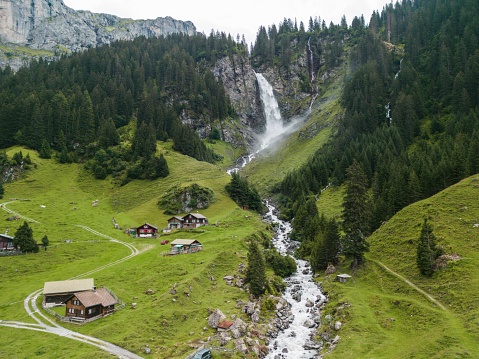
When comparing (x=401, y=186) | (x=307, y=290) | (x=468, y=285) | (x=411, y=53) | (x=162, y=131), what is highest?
(x=411, y=53)

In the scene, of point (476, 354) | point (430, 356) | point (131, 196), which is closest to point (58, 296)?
point (430, 356)

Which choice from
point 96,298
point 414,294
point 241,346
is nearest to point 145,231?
point 96,298

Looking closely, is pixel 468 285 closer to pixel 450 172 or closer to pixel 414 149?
pixel 450 172

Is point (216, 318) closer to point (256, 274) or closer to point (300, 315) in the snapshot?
point (256, 274)

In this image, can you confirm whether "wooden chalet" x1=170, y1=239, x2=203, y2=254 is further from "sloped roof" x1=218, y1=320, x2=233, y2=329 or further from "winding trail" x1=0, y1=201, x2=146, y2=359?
"sloped roof" x1=218, y1=320, x2=233, y2=329

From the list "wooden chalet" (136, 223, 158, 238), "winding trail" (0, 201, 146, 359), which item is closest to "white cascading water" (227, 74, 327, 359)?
"winding trail" (0, 201, 146, 359)

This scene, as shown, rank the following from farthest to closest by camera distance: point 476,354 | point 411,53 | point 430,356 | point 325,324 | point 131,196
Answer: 1. point 411,53
2. point 131,196
3. point 325,324
4. point 430,356
5. point 476,354
